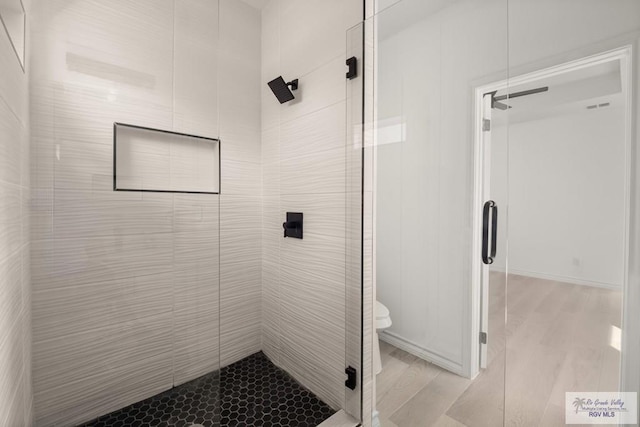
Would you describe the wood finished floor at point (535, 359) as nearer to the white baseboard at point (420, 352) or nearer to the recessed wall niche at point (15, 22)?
the white baseboard at point (420, 352)

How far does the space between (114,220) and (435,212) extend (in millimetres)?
1110

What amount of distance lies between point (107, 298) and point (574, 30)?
1.60m

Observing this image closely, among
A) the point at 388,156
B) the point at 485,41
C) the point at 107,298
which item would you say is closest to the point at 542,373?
the point at 388,156

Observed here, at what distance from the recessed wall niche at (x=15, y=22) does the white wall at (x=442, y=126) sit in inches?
44.1

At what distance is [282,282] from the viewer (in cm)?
160

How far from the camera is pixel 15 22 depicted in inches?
27.3

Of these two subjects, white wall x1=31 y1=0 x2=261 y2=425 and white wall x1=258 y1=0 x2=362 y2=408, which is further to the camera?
white wall x1=258 y1=0 x2=362 y2=408

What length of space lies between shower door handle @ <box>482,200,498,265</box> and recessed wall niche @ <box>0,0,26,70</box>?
1.33 m

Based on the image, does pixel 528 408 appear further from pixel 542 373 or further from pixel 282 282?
pixel 282 282

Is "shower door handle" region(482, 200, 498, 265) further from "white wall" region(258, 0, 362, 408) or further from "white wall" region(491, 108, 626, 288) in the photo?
"white wall" region(258, 0, 362, 408)

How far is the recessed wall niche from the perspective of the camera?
0.63m

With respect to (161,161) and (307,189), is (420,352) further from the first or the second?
(161,161)

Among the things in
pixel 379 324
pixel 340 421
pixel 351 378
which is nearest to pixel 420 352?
pixel 379 324

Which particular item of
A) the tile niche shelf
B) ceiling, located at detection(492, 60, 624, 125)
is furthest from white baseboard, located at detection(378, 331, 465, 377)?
the tile niche shelf
